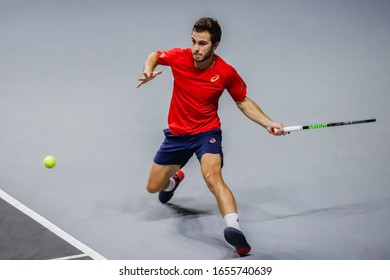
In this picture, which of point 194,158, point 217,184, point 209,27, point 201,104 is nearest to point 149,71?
point 201,104

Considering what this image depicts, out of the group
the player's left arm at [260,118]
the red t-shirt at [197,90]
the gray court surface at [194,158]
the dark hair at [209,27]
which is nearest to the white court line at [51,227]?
the gray court surface at [194,158]

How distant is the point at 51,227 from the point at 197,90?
78.3 inches

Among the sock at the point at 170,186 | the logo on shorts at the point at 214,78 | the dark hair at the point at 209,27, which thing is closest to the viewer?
the dark hair at the point at 209,27

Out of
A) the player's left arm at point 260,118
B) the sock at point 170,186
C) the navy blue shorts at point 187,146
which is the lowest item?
the sock at point 170,186

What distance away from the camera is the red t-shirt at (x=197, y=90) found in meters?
6.72

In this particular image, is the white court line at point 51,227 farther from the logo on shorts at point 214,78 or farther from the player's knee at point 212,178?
the logo on shorts at point 214,78

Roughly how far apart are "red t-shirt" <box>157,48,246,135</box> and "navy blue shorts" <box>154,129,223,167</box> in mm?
61

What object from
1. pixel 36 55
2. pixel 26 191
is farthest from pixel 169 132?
pixel 36 55

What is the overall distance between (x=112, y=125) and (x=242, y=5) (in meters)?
6.05

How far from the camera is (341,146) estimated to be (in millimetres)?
8812

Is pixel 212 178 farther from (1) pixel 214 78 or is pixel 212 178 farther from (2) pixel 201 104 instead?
(1) pixel 214 78

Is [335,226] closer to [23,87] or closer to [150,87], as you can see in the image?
[150,87]

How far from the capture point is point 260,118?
22.1 feet

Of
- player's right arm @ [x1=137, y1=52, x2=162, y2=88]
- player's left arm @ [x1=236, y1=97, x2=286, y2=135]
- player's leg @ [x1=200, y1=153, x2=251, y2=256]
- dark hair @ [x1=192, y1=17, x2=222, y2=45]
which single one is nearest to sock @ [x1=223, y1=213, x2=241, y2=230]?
player's leg @ [x1=200, y1=153, x2=251, y2=256]
